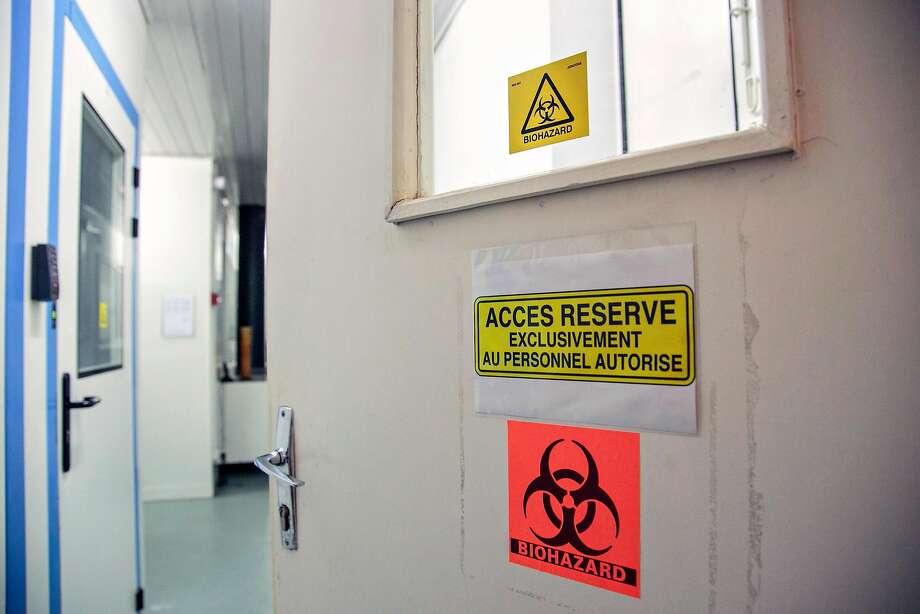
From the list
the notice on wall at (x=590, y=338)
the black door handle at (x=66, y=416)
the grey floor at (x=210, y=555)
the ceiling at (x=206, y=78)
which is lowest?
the grey floor at (x=210, y=555)

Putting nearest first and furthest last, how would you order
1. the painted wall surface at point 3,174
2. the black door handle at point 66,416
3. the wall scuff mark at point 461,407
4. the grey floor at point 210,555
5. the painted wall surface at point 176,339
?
1. the wall scuff mark at point 461,407
2. the painted wall surface at point 3,174
3. the black door handle at point 66,416
4. the grey floor at point 210,555
5. the painted wall surface at point 176,339

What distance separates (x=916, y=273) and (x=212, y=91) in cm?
342

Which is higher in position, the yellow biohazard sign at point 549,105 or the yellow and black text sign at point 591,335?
the yellow biohazard sign at point 549,105

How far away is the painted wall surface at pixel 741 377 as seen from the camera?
47 cm

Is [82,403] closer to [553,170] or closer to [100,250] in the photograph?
[100,250]

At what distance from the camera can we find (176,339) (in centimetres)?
382

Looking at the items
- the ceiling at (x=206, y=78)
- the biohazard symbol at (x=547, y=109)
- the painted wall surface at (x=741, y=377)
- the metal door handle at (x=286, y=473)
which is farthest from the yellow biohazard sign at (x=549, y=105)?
the ceiling at (x=206, y=78)

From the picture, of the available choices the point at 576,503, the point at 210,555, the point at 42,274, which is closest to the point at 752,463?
the point at 576,503

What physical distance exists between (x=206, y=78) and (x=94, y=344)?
183 centimetres

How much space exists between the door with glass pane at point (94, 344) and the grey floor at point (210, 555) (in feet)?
1.30

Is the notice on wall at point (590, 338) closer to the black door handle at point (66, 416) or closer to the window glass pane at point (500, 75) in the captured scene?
the window glass pane at point (500, 75)

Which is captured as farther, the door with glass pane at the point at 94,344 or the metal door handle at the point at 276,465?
the door with glass pane at the point at 94,344

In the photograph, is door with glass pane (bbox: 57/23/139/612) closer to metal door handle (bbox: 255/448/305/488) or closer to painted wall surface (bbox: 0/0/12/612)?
painted wall surface (bbox: 0/0/12/612)

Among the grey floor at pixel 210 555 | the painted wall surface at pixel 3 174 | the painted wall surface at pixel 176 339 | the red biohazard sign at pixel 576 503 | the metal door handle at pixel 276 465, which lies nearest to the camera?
the red biohazard sign at pixel 576 503
